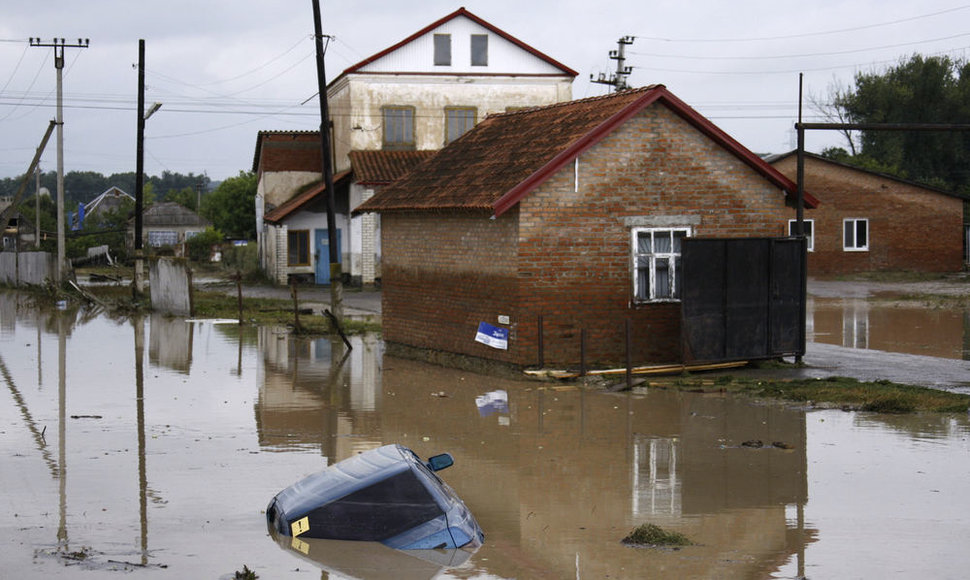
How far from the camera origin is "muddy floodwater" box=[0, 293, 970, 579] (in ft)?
27.9

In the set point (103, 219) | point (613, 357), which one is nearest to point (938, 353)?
point (613, 357)

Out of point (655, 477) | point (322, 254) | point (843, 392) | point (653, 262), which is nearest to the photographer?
point (655, 477)

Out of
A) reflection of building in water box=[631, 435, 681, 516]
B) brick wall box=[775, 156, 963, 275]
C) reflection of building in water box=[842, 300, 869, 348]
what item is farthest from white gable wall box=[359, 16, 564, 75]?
reflection of building in water box=[631, 435, 681, 516]

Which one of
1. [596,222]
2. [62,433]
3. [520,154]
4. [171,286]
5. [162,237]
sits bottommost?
[62,433]

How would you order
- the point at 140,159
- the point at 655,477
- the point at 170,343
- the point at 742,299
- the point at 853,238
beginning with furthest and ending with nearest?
the point at 853,238
the point at 140,159
the point at 170,343
the point at 742,299
the point at 655,477

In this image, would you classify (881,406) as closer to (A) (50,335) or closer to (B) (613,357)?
(B) (613,357)

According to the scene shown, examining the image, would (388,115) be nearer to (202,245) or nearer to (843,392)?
(202,245)

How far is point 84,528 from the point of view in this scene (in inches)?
366

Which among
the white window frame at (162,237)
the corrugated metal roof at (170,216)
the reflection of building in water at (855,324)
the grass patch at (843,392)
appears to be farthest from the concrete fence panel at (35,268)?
the corrugated metal roof at (170,216)

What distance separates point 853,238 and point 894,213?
1825 mm

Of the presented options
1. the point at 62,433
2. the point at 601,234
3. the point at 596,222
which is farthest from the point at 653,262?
the point at 62,433

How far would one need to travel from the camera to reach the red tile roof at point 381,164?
1572 inches

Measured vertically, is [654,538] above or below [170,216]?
below

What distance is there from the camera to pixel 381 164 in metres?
41.5
